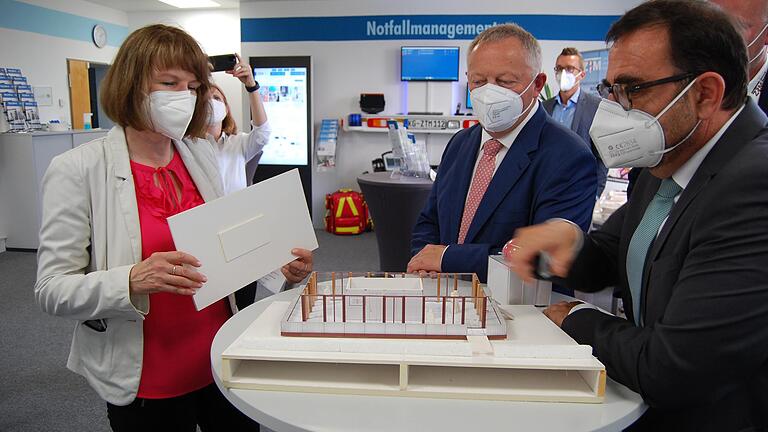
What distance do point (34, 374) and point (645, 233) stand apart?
139 inches

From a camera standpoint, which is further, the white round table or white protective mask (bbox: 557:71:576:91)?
white protective mask (bbox: 557:71:576:91)

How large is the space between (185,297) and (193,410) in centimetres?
36

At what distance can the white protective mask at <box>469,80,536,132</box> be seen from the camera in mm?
1864

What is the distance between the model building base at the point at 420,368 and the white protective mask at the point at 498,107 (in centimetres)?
99

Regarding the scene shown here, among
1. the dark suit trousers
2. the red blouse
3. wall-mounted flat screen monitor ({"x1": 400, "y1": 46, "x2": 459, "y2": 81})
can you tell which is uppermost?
wall-mounted flat screen monitor ({"x1": 400, "y1": 46, "x2": 459, "y2": 81})

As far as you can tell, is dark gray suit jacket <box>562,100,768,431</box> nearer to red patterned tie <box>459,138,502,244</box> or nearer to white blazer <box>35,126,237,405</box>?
red patterned tie <box>459,138,502,244</box>

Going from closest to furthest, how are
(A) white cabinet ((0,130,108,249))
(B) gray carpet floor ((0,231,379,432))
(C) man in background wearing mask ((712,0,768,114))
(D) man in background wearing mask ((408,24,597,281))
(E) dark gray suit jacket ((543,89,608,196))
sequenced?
1. (D) man in background wearing mask ((408,24,597,281))
2. (C) man in background wearing mask ((712,0,768,114))
3. (B) gray carpet floor ((0,231,379,432))
4. (E) dark gray suit jacket ((543,89,608,196))
5. (A) white cabinet ((0,130,108,249))

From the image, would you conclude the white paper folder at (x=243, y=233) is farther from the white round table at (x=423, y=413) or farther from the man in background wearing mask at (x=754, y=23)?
the man in background wearing mask at (x=754, y=23)

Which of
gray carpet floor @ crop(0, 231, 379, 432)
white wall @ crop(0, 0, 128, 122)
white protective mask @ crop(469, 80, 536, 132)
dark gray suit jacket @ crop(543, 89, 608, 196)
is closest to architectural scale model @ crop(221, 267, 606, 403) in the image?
white protective mask @ crop(469, 80, 536, 132)

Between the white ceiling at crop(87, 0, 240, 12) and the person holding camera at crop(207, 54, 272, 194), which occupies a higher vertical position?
the white ceiling at crop(87, 0, 240, 12)

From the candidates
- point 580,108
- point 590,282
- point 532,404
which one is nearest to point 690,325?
point 532,404

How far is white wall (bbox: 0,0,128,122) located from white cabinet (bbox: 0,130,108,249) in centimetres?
200

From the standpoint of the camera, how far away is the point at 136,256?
138 centimetres

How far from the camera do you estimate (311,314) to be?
1.19m
